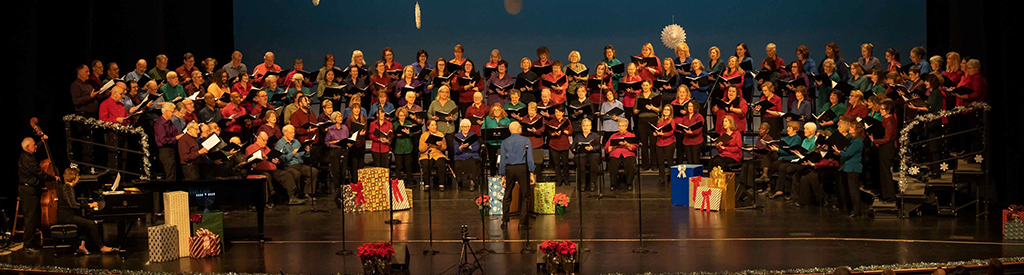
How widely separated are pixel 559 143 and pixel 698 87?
2.18 meters

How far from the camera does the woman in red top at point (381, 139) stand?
41.4 feet

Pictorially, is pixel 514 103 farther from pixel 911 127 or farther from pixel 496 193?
pixel 911 127

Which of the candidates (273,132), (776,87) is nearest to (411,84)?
(273,132)

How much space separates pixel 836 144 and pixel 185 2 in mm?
10886

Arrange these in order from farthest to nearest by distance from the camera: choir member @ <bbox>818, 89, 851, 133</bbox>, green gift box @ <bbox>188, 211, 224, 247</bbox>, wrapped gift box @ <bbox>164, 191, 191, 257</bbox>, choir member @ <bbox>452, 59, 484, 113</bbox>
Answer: choir member @ <bbox>452, 59, 484, 113</bbox>, choir member @ <bbox>818, 89, 851, 133</bbox>, green gift box @ <bbox>188, 211, 224, 247</bbox>, wrapped gift box @ <bbox>164, 191, 191, 257</bbox>

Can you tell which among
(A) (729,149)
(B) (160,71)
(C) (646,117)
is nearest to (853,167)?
(A) (729,149)

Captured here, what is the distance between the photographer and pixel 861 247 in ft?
27.3

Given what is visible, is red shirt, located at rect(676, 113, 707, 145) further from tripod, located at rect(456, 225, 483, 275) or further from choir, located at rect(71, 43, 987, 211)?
tripod, located at rect(456, 225, 483, 275)

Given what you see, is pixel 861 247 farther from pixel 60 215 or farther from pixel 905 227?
pixel 60 215

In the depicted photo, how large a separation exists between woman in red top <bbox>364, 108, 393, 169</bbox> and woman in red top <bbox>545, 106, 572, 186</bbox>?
219cm

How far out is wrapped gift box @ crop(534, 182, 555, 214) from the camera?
1050 centimetres

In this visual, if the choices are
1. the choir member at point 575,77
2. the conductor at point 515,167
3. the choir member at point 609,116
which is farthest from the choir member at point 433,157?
the conductor at point 515,167

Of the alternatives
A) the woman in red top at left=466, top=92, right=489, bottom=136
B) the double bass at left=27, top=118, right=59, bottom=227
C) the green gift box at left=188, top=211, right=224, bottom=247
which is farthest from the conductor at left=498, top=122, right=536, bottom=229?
the double bass at left=27, top=118, right=59, bottom=227

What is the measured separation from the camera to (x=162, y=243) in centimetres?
829
